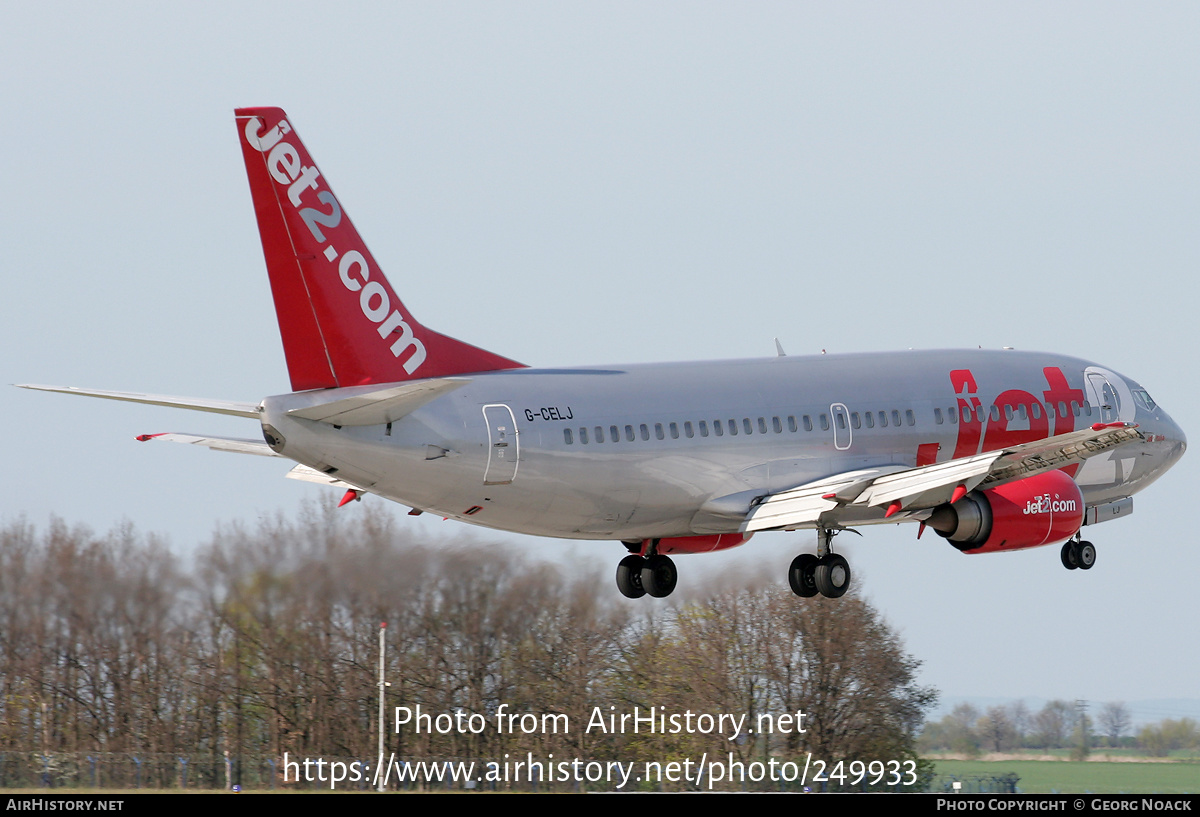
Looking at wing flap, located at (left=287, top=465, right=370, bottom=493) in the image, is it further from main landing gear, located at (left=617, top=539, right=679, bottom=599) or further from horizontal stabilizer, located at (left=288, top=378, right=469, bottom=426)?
main landing gear, located at (left=617, top=539, right=679, bottom=599)

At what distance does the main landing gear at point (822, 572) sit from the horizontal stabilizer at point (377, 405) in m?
10.3

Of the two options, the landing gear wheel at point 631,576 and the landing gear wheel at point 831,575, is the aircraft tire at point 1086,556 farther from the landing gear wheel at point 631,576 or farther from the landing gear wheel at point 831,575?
the landing gear wheel at point 631,576

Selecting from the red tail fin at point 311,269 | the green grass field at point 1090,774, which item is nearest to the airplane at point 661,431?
the red tail fin at point 311,269

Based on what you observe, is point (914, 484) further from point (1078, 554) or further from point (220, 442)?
point (220, 442)

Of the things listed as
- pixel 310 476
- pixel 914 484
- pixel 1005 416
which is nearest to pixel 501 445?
pixel 310 476

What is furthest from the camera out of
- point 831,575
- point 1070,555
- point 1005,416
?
point 1070,555

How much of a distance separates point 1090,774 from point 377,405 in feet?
126

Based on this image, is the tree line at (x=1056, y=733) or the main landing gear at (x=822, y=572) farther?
the tree line at (x=1056, y=733)

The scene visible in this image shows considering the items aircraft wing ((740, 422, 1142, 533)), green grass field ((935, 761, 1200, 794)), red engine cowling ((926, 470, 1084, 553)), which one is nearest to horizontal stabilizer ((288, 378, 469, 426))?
aircraft wing ((740, 422, 1142, 533))

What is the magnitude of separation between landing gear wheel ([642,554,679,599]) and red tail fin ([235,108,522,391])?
9808 millimetres

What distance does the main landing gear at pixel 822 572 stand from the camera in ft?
128

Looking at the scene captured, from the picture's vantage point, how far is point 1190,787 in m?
58.6

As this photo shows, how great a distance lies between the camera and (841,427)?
3959 centimetres
